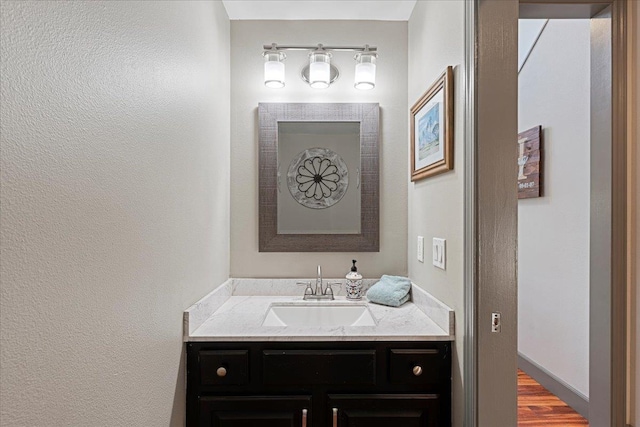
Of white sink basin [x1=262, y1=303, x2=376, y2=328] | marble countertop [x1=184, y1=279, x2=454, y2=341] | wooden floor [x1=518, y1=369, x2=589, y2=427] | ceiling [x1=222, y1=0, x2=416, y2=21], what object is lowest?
wooden floor [x1=518, y1=369, x2=589, y2=427]

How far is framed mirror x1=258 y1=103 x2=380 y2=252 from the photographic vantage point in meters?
2.17

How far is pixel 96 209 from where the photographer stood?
88 cm

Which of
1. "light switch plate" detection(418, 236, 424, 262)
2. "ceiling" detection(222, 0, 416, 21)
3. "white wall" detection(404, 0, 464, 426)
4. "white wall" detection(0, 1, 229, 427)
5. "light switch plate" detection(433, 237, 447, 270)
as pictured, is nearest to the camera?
"white wall" detection(0, 1, 229, 427)

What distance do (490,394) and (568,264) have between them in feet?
5.28

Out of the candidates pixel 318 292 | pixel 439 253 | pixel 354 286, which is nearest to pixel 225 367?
pixel 318 292

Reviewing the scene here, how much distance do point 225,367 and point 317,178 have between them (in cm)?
110

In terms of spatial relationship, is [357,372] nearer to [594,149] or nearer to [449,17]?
[594,149]

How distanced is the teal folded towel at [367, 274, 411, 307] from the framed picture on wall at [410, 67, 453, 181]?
1.75 feet

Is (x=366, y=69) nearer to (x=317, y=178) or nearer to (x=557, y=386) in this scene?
(x=317, y=178)

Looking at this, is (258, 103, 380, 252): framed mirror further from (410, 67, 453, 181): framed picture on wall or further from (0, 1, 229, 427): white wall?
(0, 1, 229, 427): white wall

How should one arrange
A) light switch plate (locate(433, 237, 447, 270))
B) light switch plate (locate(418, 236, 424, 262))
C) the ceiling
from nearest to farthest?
light switch plate (locate(433, 237, 447, 270)), light switch plate (locate(418, 236, 424, 262)), the ceiling

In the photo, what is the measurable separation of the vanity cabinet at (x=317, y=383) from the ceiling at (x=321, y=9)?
1672 mm
